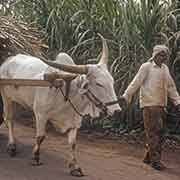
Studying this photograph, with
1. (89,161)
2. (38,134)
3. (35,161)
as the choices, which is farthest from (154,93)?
(35,161)

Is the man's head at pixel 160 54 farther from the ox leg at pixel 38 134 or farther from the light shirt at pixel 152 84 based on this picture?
the ox leg at pixel 38 134

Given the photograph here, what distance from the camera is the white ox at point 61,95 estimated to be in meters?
5.56

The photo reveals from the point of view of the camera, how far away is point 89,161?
6.77m

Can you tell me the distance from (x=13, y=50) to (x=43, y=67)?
899 mm

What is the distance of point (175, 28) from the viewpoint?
8.84m

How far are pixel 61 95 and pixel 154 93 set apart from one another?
1358 mm

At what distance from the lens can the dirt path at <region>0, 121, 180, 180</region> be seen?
5.91 m

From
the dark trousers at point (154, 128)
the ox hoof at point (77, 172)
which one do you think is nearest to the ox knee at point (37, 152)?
the ox hoof at point (77, 172)

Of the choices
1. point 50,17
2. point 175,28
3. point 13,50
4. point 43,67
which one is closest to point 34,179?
point 43,67

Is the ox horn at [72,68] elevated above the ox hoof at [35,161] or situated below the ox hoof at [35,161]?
above

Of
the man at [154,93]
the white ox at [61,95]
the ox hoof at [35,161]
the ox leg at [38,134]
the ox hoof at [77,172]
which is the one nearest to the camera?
the white ox at [61,95]

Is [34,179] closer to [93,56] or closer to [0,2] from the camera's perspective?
[93,56]

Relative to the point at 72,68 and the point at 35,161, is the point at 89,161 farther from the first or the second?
the point at 72,68

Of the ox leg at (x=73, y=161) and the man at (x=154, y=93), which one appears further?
the man at (x=154, y=93)
